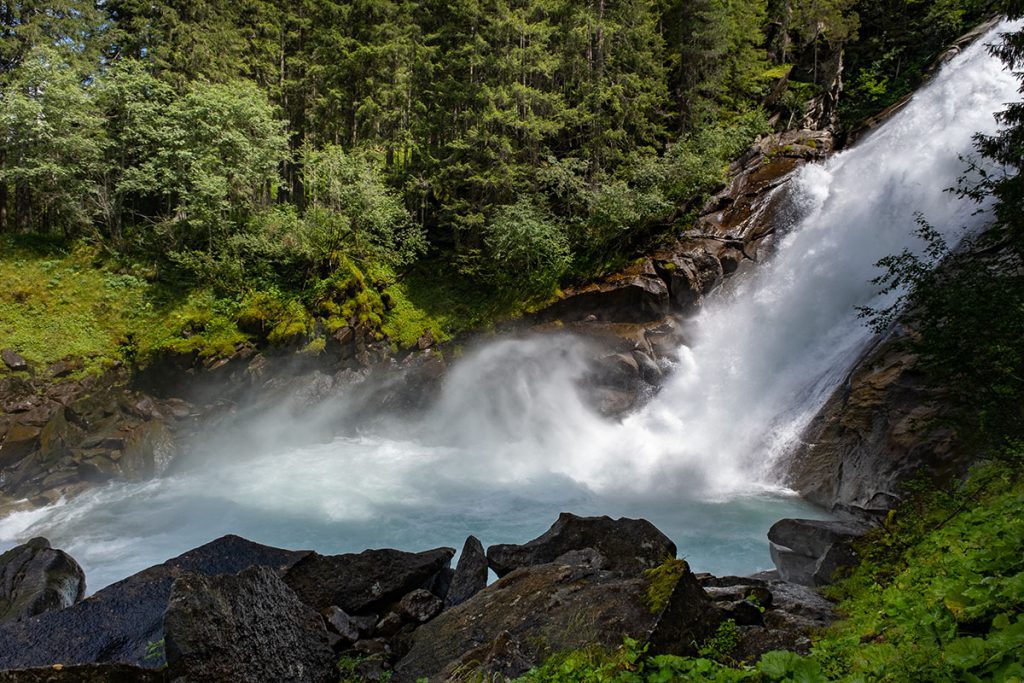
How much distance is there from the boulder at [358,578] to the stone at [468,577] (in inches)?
17.7

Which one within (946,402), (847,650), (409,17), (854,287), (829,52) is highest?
(409,17)

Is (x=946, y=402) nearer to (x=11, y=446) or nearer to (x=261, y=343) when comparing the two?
(x=261, y=343)

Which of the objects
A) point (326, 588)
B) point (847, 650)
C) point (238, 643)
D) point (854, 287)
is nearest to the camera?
point (847, 650)

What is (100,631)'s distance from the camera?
5.75m

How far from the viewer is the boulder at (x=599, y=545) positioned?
738cm

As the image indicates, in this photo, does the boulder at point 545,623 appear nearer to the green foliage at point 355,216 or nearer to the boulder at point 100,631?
→ the boulder at point 100,631

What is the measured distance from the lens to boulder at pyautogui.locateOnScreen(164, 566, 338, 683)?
14.9 ft

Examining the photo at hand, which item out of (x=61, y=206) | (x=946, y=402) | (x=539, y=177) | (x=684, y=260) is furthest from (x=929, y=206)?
(x=61, y=206)

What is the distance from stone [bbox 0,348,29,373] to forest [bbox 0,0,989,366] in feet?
10.8

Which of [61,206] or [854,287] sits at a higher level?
[61,206]

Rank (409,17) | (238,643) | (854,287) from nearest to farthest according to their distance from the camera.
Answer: (238,643) < (854,287) < (409,17)

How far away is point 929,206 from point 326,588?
67.7 feet

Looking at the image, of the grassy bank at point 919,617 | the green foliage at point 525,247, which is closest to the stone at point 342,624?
the grassy bank at point 919,617

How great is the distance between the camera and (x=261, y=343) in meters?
18.9
